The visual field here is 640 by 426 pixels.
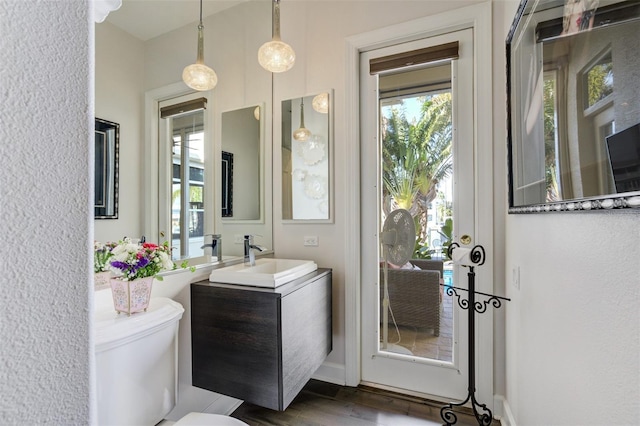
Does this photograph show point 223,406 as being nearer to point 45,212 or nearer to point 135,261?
point 135,261

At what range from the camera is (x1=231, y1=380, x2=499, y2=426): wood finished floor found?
1.73 m

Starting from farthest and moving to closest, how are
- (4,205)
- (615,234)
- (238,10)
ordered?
(238,10) < (615,234) < (4,205)

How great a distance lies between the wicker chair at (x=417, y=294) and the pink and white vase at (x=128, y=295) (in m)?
1.53

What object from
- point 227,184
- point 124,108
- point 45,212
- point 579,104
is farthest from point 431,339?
point 124,108

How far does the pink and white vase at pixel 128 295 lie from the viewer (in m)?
1.17

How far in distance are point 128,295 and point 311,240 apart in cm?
129

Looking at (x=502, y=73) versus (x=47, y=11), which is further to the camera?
(x=502, y=73)

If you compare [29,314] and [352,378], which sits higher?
[29,314]

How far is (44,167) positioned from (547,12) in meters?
1.47

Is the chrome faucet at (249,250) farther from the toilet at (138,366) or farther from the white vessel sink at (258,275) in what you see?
the toilet at (138,366)

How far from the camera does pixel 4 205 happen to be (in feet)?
1.00

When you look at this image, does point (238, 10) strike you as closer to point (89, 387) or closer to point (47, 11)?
point (47, 11)

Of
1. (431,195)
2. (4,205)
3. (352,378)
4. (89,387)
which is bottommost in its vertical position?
(352,378)

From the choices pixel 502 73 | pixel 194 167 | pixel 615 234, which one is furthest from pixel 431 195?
pixel 194 167
